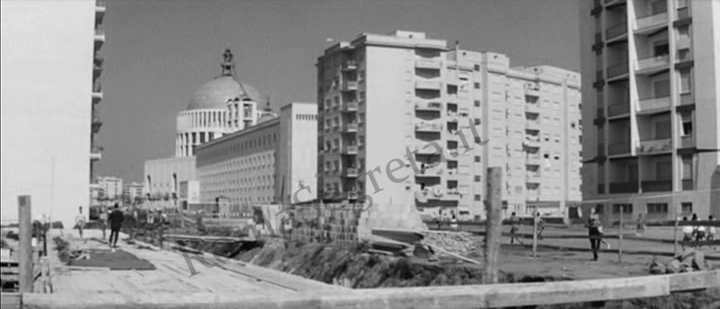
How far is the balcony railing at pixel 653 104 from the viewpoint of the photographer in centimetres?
5047

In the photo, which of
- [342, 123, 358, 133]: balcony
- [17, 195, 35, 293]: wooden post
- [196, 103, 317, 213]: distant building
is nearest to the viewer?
[17, 195, 35, 293]: wooden post

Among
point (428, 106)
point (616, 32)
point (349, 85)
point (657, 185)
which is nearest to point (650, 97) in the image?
point (616, 32)

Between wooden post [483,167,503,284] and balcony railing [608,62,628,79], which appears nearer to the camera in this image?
wooden post [483,167,503,284]

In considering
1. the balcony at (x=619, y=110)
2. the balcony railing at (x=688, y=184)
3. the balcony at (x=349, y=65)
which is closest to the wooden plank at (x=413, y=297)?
the balcony railing at (x=688, y=184)

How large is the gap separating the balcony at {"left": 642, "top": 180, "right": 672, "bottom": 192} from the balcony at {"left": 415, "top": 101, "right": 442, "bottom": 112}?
39.3m

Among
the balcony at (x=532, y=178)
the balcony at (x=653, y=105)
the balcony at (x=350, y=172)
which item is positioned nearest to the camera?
the balcony at (x=653, y=105)

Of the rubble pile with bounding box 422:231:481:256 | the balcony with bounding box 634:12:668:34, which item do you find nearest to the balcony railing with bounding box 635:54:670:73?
the balcony with bounding box 634:12:668:34

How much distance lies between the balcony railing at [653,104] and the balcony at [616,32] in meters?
4.65

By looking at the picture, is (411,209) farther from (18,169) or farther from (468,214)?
(468,214)

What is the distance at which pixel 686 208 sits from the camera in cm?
3161

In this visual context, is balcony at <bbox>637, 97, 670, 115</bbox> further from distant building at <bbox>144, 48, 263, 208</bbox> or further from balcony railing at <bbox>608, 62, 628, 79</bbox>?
distant building at <bbox>144, 48, 263, 208</bbox>

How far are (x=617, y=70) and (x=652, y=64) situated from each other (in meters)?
3.23

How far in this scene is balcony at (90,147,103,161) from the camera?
6556 cm

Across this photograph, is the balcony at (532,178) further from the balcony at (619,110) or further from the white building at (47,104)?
the white building at (47,104)
